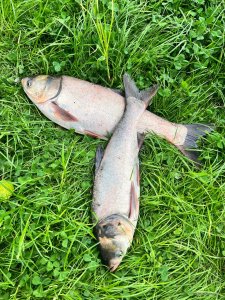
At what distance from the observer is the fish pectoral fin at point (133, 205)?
3.69 m

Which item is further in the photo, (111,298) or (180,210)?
(180,210)

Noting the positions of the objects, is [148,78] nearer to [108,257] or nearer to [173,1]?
[173,1]

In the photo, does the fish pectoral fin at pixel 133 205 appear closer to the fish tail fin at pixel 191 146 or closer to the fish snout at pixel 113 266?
the fish snout at pixel 113 266

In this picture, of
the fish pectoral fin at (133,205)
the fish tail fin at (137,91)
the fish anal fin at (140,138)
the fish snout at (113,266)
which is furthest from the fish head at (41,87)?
the fish snout at (113,266)

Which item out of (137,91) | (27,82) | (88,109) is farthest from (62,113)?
(137,91)

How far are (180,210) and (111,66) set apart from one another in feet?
4.00

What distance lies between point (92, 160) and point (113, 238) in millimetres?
625

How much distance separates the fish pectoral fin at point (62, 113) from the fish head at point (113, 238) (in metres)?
0.80

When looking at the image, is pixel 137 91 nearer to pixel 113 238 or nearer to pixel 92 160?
pixel 92 160

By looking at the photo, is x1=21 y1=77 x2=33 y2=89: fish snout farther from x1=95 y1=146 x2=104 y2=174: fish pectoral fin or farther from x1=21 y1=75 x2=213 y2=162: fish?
x1=95 y1=146 x2=104 y2=174: fish pectoral fin

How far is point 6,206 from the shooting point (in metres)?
3.60

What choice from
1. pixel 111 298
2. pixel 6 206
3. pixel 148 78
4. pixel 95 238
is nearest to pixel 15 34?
pixel 148 78

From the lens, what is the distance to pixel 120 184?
3707 millimetres

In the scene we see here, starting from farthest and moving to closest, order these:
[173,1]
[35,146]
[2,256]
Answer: [173,1] → [35,146] → [2,256]
